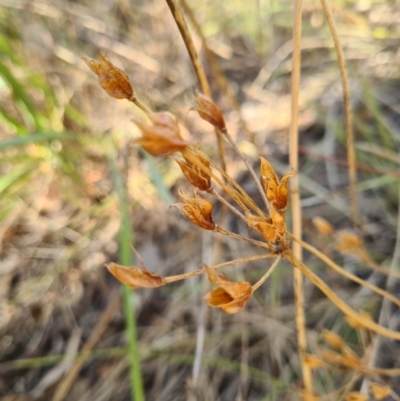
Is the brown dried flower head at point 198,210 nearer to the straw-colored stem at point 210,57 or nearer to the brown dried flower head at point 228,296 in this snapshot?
the brown dried flower head at point 228,296

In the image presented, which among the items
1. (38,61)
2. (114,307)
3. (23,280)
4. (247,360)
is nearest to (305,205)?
(247,360)

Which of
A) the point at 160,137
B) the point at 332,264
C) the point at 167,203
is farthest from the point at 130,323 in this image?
the point at 160,137

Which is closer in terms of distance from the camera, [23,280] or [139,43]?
[23,280]

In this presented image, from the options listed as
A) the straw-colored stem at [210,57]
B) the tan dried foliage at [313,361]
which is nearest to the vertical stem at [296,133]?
the tan dried foliage at [313,361]

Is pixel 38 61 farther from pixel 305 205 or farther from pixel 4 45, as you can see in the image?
pixel 305 205

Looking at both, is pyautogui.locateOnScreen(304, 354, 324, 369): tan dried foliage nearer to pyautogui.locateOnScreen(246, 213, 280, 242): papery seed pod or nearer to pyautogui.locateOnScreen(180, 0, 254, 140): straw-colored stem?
pyautogui.locateOnScreen(246, 213, 280, 242): papery seed pod

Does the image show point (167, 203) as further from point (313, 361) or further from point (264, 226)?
point (264, 226)
